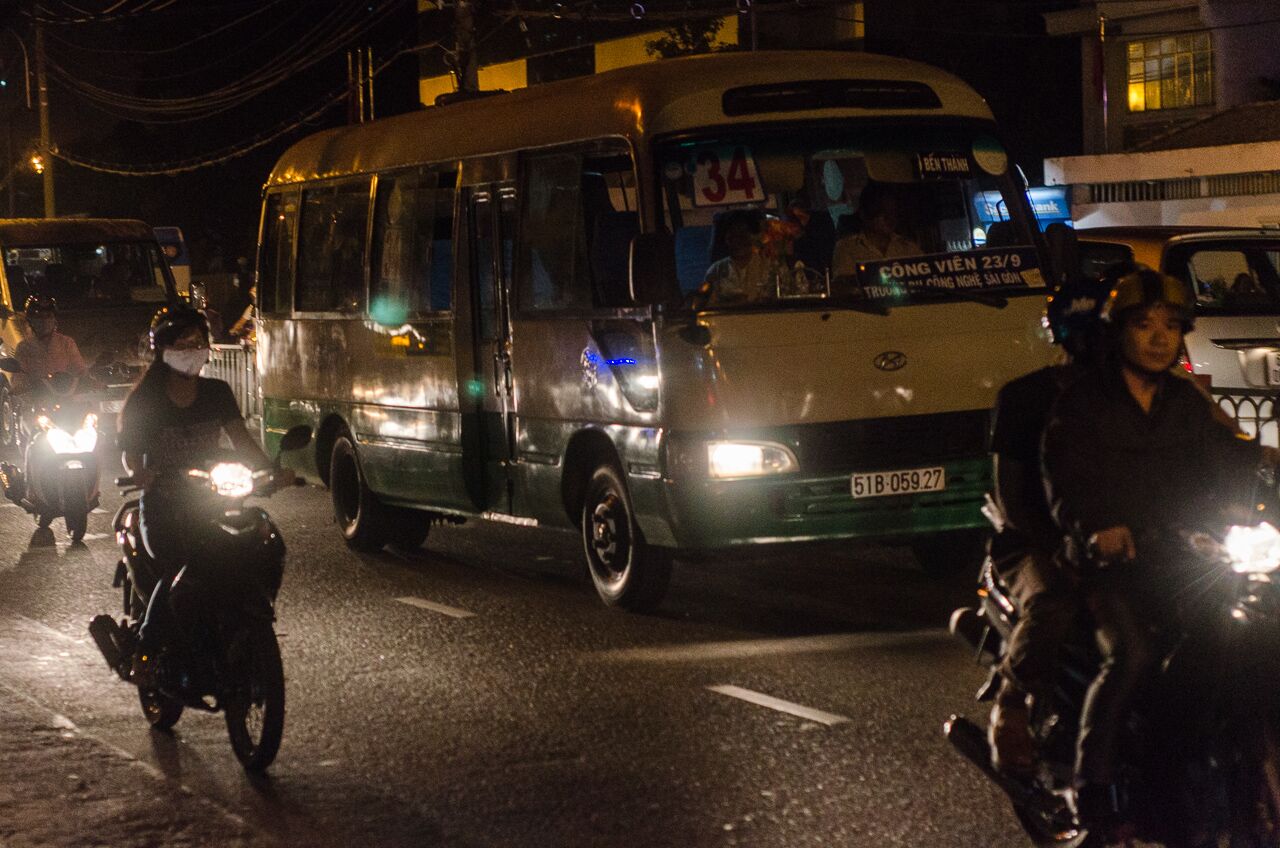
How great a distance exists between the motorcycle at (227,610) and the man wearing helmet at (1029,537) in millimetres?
2775

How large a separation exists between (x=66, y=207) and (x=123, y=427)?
6464 cm

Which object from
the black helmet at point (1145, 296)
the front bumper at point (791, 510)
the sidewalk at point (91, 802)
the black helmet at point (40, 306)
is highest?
the black helmet at point (40, 306)

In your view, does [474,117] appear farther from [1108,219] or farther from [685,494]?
[1108,219]

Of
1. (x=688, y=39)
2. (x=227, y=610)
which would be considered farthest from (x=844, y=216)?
(x=688, y=39)

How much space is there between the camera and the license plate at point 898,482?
9.91 m

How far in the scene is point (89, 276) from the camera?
951 inches

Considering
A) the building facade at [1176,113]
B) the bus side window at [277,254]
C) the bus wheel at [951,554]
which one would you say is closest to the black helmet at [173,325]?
the bus wheel at [951,554]

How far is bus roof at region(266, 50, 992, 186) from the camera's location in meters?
10.2

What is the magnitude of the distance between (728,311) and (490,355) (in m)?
2.38

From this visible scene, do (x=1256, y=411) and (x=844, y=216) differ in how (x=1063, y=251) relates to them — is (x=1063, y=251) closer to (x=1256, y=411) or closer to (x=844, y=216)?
(x=844, y=216)

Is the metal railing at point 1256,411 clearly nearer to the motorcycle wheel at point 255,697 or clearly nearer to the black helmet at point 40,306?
the motorcycle wheel at point 255,697

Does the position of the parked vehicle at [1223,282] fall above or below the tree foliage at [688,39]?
below

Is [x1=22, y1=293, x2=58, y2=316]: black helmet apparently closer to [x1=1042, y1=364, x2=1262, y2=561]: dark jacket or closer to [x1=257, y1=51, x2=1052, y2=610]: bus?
[x1=257, y1=51, x2=1052, y2=610]: bus

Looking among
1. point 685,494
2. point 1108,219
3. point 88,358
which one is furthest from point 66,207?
point 685,494
